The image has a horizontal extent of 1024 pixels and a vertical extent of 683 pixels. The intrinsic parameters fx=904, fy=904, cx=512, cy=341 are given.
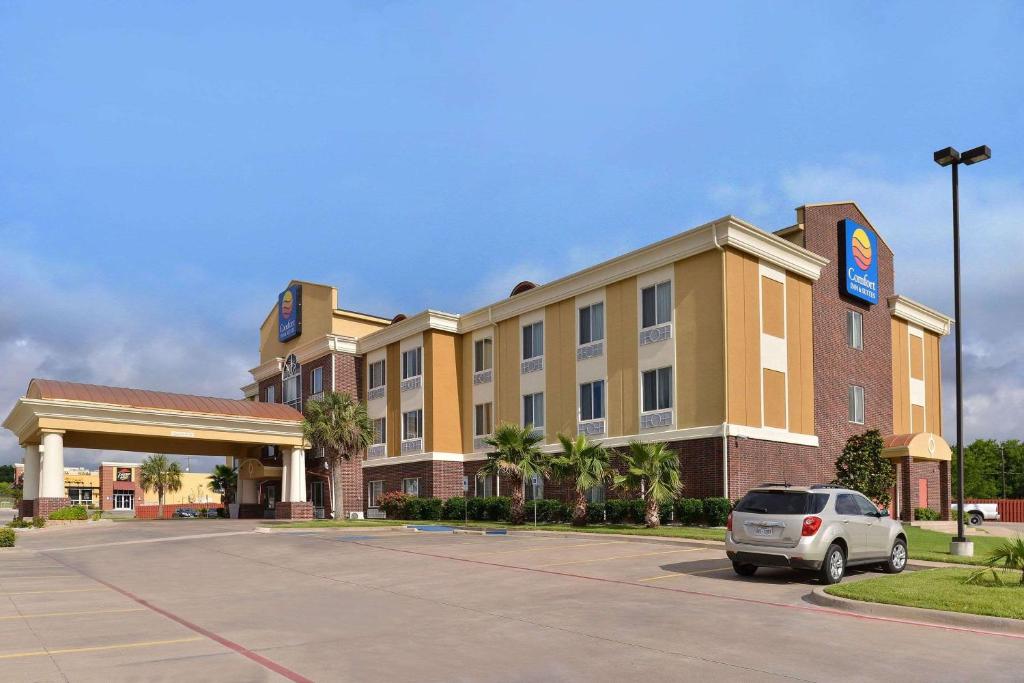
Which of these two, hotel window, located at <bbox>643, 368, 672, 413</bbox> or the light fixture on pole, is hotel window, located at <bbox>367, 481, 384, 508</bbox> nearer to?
hotel window, located at <bbox>643, 368, 672, 413</bbox>

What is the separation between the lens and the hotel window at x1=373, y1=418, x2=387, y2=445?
50094 mm

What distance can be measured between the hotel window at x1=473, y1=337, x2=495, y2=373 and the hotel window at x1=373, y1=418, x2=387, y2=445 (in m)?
7.44

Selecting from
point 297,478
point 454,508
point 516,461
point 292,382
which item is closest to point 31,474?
point 297,478

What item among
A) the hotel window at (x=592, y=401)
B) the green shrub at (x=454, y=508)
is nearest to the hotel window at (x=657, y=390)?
the hotel window at (x=592, y=401)

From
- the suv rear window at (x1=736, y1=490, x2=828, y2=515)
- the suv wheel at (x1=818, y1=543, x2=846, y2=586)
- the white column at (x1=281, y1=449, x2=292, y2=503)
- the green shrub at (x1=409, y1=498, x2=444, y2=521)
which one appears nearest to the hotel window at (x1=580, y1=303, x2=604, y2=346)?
the green shrub at (x1=409, y1=498, x2=444, y2=521)

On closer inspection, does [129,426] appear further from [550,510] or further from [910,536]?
[910,536]

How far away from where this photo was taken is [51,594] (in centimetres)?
1658

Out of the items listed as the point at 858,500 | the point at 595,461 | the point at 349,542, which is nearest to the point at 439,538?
the point at 349,542

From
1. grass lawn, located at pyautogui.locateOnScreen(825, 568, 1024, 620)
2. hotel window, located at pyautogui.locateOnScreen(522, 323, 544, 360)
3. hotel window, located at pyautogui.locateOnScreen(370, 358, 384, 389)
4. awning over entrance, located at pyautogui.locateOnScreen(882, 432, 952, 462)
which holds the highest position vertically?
hotel window, located at pyautogui.locateOnScreen(522, 323, 544, 360)

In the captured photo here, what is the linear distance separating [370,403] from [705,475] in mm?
25133

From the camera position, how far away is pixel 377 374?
52.0 m

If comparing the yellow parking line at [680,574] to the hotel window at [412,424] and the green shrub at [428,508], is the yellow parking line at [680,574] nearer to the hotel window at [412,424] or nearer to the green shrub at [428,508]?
the green shrub at [428,508]

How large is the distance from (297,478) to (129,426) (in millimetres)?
9887

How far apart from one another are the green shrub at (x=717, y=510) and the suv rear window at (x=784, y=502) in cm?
1314
